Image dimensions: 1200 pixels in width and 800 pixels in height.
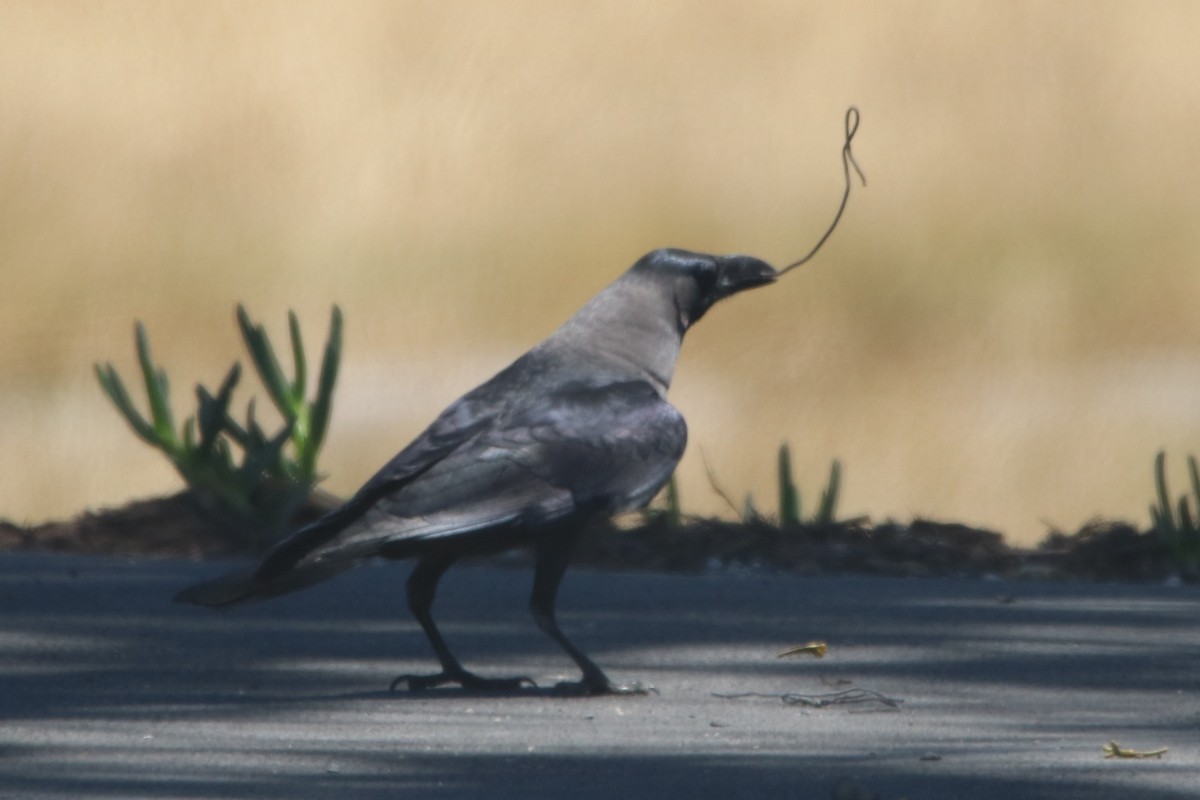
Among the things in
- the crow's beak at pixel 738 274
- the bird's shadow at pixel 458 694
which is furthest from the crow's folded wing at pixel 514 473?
the crow's beak at pixel 738 274

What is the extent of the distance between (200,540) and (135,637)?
5.69ft

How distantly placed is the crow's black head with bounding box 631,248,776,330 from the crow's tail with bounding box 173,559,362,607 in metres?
1.24

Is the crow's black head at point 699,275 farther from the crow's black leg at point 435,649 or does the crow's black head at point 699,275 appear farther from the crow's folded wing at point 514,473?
the crow's black leg at point 435,649

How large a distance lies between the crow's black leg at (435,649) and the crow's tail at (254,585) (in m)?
0.32

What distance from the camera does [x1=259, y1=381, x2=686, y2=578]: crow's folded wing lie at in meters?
4.80

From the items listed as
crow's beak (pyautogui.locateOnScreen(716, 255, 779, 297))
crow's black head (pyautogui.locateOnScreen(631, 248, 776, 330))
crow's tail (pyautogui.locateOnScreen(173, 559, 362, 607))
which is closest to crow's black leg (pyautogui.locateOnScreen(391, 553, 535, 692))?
crow's tail (pyautogui.locateOnScreen(173, 559, 362, 607))

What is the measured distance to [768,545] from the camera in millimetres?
7188

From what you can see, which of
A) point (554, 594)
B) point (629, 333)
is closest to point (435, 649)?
point (554, 594)

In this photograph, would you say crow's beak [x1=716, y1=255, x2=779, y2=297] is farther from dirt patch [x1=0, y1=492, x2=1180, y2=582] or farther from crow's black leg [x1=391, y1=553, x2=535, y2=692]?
dirt patch [x1=0, y1=492, x2=1180, y2=582]

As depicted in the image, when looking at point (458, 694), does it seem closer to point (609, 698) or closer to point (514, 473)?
point (609, 698)

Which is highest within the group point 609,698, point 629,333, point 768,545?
point 629,333

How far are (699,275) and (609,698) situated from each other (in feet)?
4.05

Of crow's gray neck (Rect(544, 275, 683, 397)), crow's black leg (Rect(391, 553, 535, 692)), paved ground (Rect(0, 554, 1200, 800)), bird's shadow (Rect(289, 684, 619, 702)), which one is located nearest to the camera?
paved ground (Rect(0, 554, 1200, 800))

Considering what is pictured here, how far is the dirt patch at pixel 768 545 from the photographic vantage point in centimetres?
707
